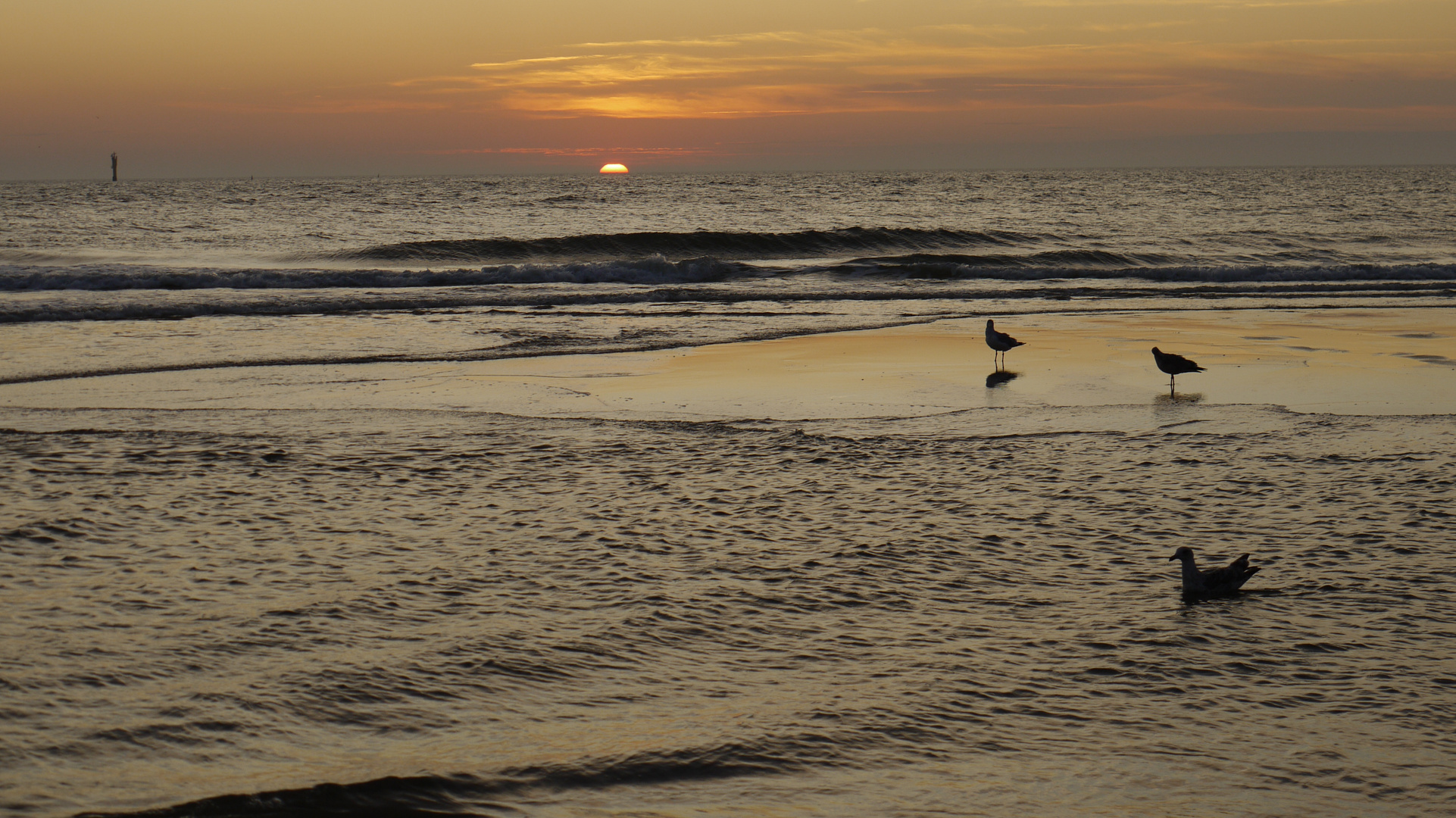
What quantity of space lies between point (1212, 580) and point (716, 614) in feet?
8.32

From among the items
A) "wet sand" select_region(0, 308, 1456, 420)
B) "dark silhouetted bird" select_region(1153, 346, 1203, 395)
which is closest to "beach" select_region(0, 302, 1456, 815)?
"wet sand" select_region(0, 308, 1456, 420)

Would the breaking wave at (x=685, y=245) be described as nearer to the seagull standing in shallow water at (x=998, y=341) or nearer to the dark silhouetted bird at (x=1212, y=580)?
the seagull standing in shallow water at (x=998, y=341)

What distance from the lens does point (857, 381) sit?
13000 mm

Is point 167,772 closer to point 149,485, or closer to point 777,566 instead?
point 777,566

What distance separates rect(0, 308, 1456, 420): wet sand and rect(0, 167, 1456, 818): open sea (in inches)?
17.3

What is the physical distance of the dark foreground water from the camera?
161 inches

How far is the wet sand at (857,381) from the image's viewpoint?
1138 centimetres

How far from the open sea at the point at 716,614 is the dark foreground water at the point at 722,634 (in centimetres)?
2

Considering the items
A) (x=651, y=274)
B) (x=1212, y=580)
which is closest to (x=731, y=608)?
(x=1212, y=580)

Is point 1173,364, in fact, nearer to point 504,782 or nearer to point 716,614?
point 716,614

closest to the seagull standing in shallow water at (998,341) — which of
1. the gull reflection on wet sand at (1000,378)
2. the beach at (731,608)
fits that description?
the gull reflection on wet sand at (1000,378)

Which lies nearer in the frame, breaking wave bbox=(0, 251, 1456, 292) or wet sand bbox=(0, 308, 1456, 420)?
wet sand bbox=(0, 308, 1456, 420)

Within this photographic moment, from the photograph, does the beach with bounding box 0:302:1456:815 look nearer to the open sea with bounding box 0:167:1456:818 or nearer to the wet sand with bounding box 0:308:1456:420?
the open sea with bounding box 0:167:1456:818

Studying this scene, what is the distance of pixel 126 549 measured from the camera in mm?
6531
